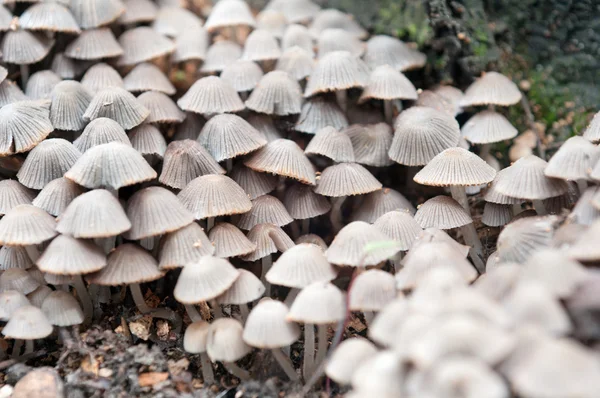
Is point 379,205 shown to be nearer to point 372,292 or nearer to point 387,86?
point 387,86

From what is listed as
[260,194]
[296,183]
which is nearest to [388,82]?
[296,183]

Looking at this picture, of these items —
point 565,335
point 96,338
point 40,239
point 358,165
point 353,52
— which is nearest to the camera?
point 565,335

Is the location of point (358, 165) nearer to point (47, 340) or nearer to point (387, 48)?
point (387, 48)

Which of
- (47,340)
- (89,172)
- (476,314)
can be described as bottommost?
(47,340)

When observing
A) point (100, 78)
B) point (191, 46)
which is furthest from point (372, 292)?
point (191, 46)

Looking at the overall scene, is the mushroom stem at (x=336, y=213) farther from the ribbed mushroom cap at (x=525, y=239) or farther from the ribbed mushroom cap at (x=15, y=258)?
the ribbed mushroom cap at (x=15, y=258)

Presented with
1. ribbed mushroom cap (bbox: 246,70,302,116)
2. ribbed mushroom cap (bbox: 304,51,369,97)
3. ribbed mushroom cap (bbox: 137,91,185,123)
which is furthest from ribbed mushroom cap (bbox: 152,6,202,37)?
ribbed mushroom cap (bbox: 304,51,369,97)
